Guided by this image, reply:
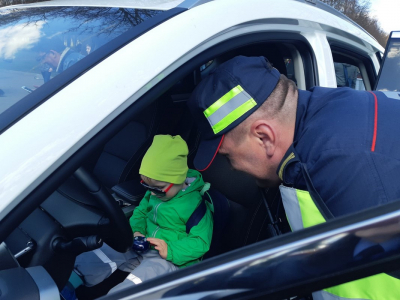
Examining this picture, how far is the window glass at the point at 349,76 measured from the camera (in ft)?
7.63

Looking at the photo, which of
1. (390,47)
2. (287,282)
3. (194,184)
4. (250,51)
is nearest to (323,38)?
(250,51)

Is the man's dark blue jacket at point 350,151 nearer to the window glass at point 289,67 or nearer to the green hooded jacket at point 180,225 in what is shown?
the window glass at point 289,67

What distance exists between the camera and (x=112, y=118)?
2.94ft

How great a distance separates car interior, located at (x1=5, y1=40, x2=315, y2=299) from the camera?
129cm

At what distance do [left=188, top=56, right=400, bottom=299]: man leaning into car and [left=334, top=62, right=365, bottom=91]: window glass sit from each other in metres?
1.15

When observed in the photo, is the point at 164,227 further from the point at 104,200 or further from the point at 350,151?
the point at 350,151

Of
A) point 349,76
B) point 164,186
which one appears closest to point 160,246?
point 164,186

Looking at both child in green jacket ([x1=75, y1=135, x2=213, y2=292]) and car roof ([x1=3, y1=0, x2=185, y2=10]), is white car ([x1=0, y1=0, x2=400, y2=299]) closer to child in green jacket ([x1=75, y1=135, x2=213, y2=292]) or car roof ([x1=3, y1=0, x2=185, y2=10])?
car roof ([x1=3, y1=0, x2=185, y2=10])

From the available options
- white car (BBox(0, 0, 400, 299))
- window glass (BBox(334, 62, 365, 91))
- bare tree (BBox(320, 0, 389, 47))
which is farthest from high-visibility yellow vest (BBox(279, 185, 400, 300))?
bare tree (BBox(320, 0, 389, 47))

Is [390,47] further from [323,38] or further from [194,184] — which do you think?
[194,184]

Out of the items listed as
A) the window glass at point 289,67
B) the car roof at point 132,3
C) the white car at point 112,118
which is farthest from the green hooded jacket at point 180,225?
the car roof at point 132,3

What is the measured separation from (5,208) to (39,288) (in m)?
0.26

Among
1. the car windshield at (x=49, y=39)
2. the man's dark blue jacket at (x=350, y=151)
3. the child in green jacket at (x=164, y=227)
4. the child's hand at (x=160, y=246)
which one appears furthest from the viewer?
the child's hand at (x=160, y=246)

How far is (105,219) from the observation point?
1.37 m
